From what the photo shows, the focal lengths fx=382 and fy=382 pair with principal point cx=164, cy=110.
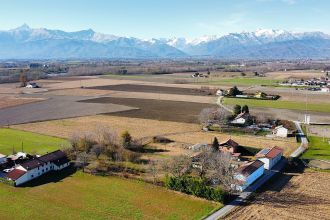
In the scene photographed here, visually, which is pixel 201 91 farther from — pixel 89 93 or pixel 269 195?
pixel 269 195

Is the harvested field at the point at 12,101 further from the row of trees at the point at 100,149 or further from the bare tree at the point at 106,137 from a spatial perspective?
the bare tree at the point at 106,137

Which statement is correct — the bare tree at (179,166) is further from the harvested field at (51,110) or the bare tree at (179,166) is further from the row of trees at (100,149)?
the harvested field at (51,110)

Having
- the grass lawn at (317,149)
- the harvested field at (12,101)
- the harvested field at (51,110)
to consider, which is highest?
the harvested field at (12,101)

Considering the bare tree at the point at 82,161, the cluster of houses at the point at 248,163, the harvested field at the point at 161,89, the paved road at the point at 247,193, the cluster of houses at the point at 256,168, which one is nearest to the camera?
the paved road at the point at 247,193

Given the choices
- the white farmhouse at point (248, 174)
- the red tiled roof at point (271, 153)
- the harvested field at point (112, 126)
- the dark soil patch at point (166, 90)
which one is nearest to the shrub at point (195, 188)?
the white farmhouse at point (248, 174)

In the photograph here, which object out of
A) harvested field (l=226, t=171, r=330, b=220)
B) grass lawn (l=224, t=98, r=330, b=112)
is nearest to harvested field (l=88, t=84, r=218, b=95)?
grass lawn (l=224, t=98, r=330, b=112)

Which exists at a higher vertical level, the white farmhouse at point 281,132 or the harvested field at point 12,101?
the harvested field at point 12,101

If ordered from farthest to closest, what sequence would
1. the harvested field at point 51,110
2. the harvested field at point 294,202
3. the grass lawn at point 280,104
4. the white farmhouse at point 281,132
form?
the grass lawn at point 280,104
the harvested field at point 51,110
the white farmhouse at point 281,132
the harvested field at point 294,202

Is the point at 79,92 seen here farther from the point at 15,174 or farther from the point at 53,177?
the point at 15,174

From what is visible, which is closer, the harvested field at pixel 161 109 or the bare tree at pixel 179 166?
the bare tree at pixel 179 166
